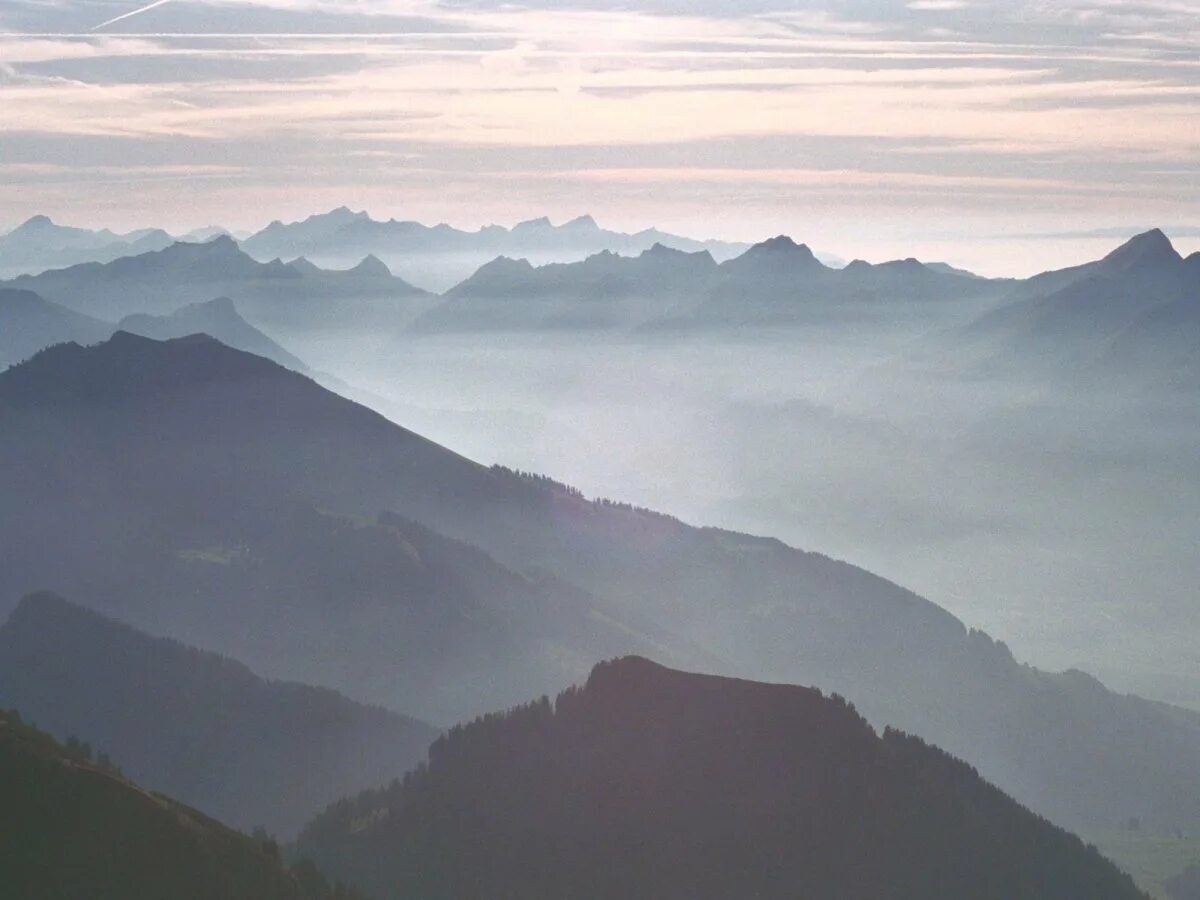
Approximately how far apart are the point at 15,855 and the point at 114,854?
7383 millimetres

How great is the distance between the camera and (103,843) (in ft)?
420

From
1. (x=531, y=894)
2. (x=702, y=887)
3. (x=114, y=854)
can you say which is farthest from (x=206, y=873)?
(x=702, y=887)

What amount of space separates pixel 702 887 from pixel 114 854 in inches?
3491

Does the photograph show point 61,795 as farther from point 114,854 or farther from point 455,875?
point 455,875

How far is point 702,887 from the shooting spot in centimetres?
19838

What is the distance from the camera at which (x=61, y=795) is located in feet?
428

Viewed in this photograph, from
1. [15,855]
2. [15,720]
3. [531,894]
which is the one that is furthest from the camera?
[531,894]

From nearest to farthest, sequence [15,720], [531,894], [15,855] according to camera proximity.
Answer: [15,855] < [15,720] < [531,894]

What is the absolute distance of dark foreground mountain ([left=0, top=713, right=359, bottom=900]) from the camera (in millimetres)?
124438

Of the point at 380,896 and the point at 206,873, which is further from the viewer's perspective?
the point at 380,896

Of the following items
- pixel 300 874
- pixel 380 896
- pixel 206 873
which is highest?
pixel 206 873

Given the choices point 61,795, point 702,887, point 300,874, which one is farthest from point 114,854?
point 702,887

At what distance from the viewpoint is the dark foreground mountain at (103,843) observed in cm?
12444

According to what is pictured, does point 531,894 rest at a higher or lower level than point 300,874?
lower
